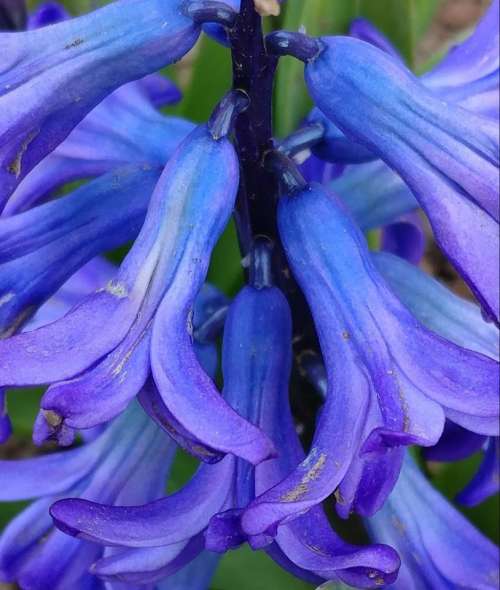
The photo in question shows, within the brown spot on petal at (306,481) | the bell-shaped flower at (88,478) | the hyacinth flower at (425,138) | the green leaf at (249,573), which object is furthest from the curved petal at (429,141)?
the green leaf at (249,573)

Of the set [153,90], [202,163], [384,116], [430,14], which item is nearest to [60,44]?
[202,163]

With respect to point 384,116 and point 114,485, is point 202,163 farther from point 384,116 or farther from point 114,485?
point 114,485

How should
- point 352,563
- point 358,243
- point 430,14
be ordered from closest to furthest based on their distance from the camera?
1. point 352,563
2. point 358,243
3. point 430,14

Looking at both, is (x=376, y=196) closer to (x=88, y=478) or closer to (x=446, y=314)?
(x=446, y=314)

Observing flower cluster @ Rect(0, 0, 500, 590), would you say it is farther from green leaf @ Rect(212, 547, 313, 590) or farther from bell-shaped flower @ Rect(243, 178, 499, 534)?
green leaf @ Rect(212, 547, 313, 590)

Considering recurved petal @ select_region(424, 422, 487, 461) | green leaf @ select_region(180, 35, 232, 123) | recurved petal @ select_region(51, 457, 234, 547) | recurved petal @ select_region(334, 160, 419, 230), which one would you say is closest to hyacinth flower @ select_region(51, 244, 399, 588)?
recurved petal @ select_region(51, 457, 234, 547)

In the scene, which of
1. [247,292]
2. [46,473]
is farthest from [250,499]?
[46,473]
